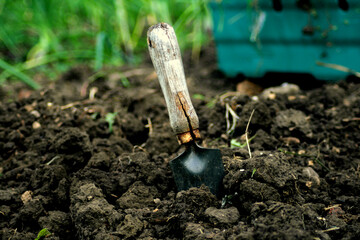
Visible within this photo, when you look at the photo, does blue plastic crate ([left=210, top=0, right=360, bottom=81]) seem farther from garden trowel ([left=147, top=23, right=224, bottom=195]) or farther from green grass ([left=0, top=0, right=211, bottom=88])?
garden trowel ([left=147, top=23, right=224, bottom=195])

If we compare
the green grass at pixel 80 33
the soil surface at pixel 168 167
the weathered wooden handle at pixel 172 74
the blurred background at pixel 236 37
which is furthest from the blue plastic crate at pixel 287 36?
the weathered wooden handle at pixel 172 74

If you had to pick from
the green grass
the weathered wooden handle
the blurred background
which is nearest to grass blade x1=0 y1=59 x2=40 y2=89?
the blurred background

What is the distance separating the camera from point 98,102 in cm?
206

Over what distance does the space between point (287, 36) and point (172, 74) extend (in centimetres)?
114

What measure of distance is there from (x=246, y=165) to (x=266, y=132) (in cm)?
42

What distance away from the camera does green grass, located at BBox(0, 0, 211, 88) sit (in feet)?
9.20

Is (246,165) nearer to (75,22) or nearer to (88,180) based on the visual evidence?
(88,180)

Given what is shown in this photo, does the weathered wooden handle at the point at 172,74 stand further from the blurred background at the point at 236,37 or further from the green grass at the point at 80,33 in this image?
the green grass at the point at 80,33

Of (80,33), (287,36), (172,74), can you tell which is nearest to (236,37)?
(287,36)

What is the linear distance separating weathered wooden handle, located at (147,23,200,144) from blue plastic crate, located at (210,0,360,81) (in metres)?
1.05

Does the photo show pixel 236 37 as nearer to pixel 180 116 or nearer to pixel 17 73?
pixel 180 116

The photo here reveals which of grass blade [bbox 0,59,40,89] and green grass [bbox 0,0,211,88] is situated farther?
green grass [bbox 0,0,211,88]

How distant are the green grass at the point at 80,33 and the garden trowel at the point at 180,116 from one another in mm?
1158

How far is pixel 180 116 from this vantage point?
1.31m
